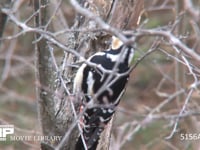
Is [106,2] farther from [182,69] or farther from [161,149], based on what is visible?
[161,149]

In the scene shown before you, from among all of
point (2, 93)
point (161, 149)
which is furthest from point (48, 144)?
point (2, 93)

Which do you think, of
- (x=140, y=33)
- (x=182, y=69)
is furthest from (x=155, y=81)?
(x=140, y=33)

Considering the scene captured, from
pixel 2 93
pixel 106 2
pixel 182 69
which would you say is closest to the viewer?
pixel 106 2

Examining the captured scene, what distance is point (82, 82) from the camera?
362 cm

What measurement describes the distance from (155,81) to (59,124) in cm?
420

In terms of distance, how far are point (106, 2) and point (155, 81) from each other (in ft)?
13.2

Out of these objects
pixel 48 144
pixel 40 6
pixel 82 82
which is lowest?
pixel 48 144

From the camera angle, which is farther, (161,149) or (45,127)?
(161,149)

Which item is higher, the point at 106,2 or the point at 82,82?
the point at 106,2

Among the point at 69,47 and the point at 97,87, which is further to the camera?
the point at 69,47

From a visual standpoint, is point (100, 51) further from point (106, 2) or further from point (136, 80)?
point (136, 80)

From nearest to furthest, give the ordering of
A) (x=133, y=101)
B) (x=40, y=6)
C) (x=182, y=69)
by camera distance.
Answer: (x=40, y=6), (x=182, y=69), (x=133, y=101)

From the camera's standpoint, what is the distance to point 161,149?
649cm

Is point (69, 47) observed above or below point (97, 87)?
above
